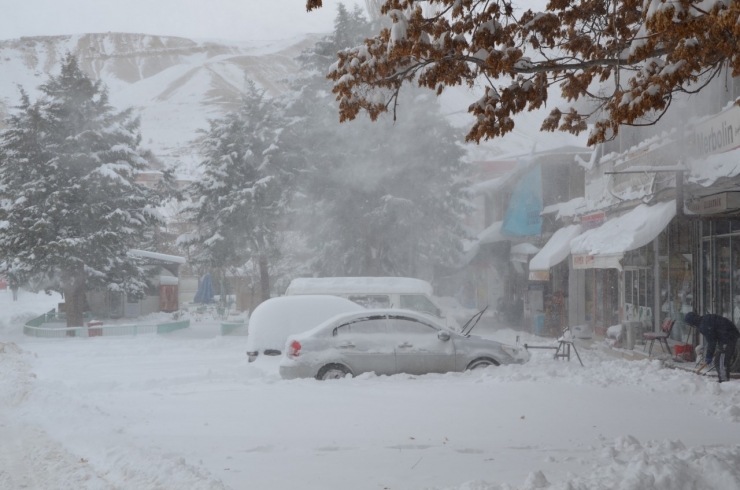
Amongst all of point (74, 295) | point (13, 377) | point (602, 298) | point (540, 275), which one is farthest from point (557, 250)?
point (74, 295)

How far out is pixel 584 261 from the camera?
747 inches

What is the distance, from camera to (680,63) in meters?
6.45

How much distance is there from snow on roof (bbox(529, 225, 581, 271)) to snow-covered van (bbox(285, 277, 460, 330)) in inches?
195

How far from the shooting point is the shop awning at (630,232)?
50.7 ft

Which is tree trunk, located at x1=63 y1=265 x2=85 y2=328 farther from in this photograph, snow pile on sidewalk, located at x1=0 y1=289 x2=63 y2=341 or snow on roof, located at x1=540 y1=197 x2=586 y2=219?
snow on roof, located at x1=540 y1=197 x2=586 y2=219

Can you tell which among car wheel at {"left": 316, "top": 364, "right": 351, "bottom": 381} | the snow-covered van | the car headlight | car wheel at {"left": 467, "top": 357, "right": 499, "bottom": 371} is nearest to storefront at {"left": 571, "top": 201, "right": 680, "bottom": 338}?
the snow-covered van

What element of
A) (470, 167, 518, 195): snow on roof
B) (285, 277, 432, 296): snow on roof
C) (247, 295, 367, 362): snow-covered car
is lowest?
(247, 295, 367, 362): snow-covered car

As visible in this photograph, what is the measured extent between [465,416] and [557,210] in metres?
19.5

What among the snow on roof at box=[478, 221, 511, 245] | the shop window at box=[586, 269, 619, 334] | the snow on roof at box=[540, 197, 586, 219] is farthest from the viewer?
the snow on roof at box=[478, 221, 511, 245]

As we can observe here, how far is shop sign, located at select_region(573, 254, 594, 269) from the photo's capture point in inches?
725

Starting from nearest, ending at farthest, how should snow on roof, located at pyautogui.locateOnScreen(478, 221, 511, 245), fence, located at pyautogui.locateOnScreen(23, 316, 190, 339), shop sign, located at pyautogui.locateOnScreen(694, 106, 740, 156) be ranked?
shop sign, located at pyautogui.locateOnScreen(694, 106, 740, 156) → fence, located at pyautogui.locateOnScreen(23, 316, 190, 339) → snow on roof, located at pyautogui.locateOnScreen(478, 221, 511, 245)

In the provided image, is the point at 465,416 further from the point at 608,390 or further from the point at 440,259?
the point at 440,259

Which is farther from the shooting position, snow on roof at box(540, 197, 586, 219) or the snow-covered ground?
snow on roof at box(540, 197, 586, 219)

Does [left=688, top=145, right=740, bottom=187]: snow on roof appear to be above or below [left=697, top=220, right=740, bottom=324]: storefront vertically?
above
